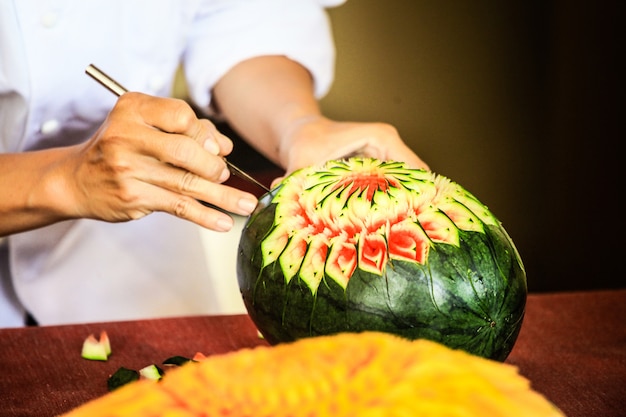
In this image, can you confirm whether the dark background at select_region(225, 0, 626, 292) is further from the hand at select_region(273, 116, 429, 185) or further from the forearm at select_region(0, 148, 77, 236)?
the forearm at select_region(0, 148, 77, 236)

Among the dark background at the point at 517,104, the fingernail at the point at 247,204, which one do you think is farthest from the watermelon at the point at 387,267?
the dark background at the point at 517,104

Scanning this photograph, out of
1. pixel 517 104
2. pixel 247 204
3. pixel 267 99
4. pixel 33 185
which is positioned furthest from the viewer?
pixel 517 104

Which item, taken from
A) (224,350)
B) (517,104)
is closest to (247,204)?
(224,350)

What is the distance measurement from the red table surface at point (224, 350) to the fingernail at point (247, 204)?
0.55ft

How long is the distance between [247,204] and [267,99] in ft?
1.53

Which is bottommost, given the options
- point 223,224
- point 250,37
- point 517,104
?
point 517,104

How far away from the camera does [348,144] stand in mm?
1014

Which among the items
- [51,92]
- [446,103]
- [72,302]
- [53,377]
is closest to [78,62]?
[51,92]

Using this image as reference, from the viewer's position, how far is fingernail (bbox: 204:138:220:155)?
0.87 m

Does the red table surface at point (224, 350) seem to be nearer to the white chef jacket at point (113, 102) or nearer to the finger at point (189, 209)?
the finger at point (189, 209)

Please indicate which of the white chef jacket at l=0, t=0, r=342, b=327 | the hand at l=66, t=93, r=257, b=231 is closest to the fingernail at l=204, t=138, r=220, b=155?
the hand at l=66, t=93, r=257, b=231

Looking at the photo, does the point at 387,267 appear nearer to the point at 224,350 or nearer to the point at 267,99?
the point at 224,350

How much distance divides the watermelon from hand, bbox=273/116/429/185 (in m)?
0.26

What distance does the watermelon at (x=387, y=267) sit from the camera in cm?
67
